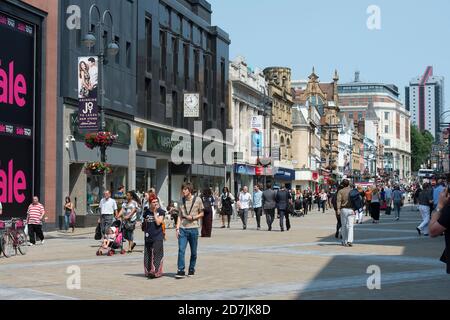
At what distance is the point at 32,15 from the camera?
96.8 ft

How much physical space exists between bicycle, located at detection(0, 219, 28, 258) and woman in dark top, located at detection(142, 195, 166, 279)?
5.87 metres

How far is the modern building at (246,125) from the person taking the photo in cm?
6212

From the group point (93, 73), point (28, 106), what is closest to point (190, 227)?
point (93, 73)

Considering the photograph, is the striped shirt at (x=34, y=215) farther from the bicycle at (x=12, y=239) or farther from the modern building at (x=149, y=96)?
the modern building at (x=149, y=96)

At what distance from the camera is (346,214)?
21.0m

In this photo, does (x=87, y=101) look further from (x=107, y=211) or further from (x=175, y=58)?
(x=175, y=58)

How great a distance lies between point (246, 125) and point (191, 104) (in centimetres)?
1838

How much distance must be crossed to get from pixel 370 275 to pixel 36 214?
42.5 feet

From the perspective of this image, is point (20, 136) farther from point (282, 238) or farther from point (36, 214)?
point (282, 238)

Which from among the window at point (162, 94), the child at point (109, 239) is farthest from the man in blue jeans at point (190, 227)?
the window at point (162, 94)

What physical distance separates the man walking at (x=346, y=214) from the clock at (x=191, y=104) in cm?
2712

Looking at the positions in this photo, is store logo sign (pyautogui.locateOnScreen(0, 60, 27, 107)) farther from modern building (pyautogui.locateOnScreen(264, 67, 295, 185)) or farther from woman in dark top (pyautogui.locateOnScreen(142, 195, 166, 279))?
modern building (pyautogui.locateOnScreen(264, 67, 295, 185))
